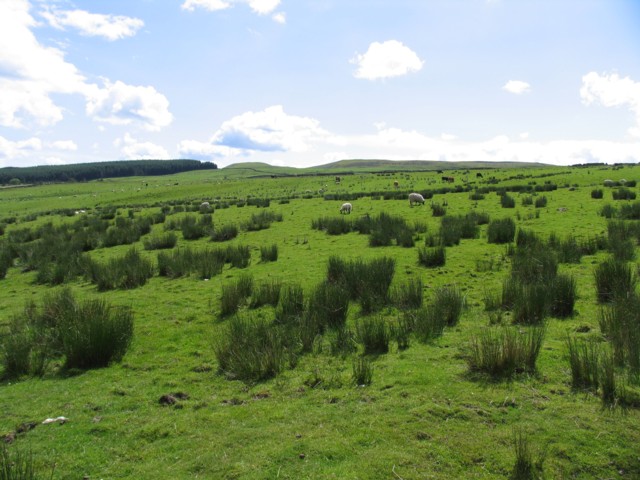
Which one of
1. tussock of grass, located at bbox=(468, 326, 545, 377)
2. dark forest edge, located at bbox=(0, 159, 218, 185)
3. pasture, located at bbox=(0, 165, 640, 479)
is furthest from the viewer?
dark forest edge, located at bbox=(0, 159, 218, 185)

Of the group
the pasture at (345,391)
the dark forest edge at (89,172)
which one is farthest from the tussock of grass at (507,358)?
the dark forest edge at (89,172)

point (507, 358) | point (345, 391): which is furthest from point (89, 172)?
point (507, 358)

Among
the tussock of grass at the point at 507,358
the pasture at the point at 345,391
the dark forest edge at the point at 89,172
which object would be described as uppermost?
the dark forest edge at the point at 89,172

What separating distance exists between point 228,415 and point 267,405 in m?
0.48

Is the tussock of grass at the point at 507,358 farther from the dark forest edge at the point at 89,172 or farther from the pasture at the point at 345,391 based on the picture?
the dark forest edge at the point at 89,172

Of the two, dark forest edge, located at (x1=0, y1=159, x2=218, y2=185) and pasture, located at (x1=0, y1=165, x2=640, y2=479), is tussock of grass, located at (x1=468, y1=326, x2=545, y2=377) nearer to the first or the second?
pasture, located at (x1=0, y1=165, x2=640, y2=479)

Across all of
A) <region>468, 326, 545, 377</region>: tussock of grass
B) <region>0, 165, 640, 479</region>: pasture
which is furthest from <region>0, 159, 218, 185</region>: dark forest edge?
<region>468, 326, 545, 377</region>: tussock of grass

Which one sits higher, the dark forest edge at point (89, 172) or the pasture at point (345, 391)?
the dark forest edge at point (89, 172)

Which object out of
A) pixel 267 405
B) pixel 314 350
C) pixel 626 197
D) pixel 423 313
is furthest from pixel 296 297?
pixel 626 197

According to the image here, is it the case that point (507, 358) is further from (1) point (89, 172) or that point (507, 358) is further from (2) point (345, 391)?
(1) point (89, 172)

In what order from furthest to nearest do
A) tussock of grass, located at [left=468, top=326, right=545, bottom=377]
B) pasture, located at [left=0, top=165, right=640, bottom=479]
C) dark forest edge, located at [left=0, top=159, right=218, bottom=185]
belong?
1. dark forest edge, located at [left=0, top=159, right=218, bottom=185]
2. tussock of grass, located at [left=468, top=326, right=545, bottom=377]
3. pasture, located at [left=0, top=165, right=640, bottom=479]

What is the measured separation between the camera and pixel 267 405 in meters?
5.30

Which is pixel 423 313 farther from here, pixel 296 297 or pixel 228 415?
pixel 228 415

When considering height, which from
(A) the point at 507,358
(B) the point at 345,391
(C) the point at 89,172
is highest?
Answer: (C) the point at 89,172
